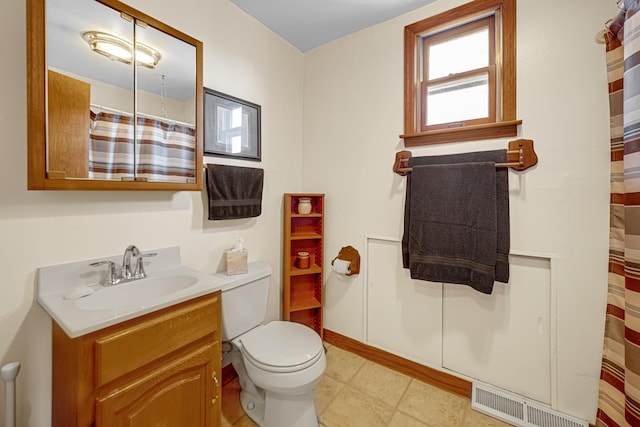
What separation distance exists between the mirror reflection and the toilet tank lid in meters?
0.57

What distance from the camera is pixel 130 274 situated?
1.20 m

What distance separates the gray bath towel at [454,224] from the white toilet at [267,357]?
31.4 inches

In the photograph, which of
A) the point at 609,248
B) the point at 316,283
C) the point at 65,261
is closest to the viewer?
the point at 65,261

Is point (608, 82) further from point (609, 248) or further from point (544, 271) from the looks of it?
point (544, 271)

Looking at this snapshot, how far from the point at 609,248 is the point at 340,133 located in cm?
161

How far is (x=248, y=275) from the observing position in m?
1.54

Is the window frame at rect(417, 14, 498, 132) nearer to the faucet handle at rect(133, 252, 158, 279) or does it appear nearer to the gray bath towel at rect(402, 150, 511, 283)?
the gray bath towel at rect(402, 150, 511, 283)

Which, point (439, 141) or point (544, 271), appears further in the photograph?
point (439, 141)

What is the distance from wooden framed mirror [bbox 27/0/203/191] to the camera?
957 millimetres

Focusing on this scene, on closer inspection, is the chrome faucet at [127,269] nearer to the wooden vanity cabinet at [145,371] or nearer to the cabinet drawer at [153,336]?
the wooden vanity cabinet at [145,371]

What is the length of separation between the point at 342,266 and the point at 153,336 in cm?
125

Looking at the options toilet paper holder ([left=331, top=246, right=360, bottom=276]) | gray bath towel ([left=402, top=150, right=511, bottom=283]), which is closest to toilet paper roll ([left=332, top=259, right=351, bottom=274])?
toilet paper holder ([left=331, top=246, right=360, bottom=276])

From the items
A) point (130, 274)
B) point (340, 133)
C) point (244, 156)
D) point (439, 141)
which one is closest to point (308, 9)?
point (340, 133)

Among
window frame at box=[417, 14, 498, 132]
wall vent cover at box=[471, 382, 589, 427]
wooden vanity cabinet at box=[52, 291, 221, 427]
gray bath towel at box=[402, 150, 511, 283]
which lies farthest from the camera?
window frame at box=[417, 14, 498, 132]
